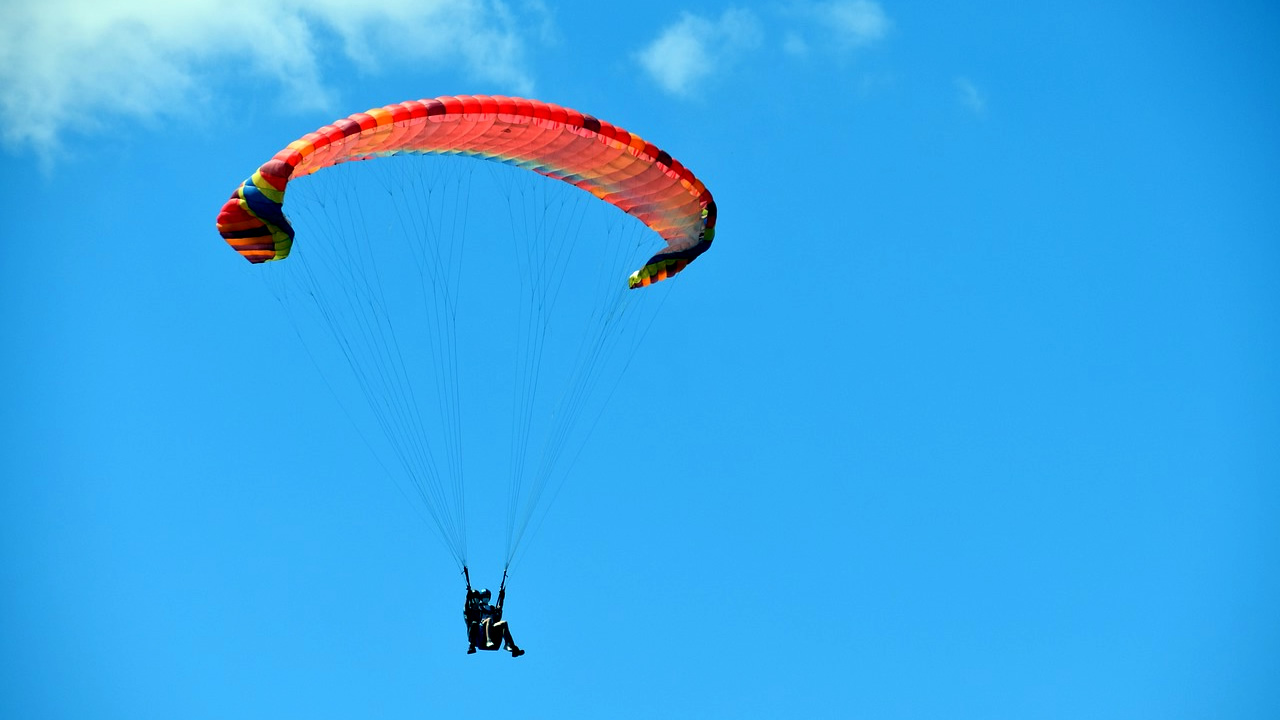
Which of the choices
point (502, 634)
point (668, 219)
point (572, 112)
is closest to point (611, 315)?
point (668, 219)

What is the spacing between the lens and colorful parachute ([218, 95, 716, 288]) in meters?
26.8

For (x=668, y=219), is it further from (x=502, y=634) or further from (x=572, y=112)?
(x=502, y=634)

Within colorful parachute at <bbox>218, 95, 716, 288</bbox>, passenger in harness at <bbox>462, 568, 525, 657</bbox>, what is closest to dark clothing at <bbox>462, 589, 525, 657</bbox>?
passenger in harness at <bbox>462, 568, 525, 657</bbox>

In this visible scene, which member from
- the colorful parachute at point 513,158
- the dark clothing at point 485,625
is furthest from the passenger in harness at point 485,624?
the colorful parachute at point 513,158

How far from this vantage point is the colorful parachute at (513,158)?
2678 cm

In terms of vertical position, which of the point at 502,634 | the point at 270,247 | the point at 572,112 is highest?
the point at 572,112

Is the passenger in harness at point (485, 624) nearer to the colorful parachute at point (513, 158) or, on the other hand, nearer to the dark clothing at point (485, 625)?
the dark clothing at point (485, 625)

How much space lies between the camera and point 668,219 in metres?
31.7

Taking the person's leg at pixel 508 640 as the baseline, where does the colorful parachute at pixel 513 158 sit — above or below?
above

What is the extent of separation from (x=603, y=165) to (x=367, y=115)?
4.50 m

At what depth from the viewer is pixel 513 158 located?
30078 mm

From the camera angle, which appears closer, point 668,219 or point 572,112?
point 572,112

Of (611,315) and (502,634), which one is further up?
(611,315)

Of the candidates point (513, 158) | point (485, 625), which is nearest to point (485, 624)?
point (485, 625)
